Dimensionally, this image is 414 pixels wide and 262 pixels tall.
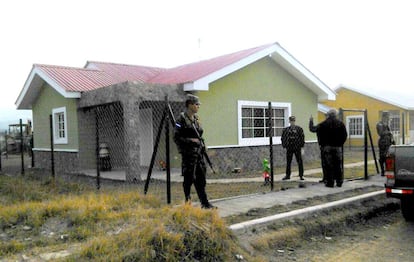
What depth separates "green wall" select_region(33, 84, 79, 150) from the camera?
12.7 m

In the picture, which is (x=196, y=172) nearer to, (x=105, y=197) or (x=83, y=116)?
(x=105, y=197)

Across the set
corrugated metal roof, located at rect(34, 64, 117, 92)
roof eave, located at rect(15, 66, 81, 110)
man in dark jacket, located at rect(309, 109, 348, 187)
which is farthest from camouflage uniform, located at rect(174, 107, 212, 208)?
roof eave, located at rect(15, 66, 81, 110)

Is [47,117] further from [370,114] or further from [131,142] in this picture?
[370,114]

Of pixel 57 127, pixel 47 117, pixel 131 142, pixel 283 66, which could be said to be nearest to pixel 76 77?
pixel 57 127

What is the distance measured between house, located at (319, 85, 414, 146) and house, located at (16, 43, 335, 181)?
31.3 feet

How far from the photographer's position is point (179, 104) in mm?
11477

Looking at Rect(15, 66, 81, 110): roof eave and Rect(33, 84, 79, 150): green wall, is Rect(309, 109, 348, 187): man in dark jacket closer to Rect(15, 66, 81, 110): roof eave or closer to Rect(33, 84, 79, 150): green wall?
Rect(33, 84, 79, 150): green wall

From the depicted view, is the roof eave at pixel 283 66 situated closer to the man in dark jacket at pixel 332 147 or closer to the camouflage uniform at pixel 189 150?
the man in dark jacket at pixel 332 147

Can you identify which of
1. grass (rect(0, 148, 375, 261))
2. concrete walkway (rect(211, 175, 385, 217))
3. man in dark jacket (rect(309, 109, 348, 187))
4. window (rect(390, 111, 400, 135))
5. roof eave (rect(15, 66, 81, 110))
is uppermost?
roof eave (rect(15, 66, 81, 110))

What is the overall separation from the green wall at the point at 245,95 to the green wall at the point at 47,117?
4593 millimetres

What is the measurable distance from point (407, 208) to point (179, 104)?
23.8ft

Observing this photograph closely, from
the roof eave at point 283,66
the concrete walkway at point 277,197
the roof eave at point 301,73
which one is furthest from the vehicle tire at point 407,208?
the roof eave at point 301,73

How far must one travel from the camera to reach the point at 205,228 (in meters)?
4.25

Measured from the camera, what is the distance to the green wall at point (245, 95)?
11625 millimetres
